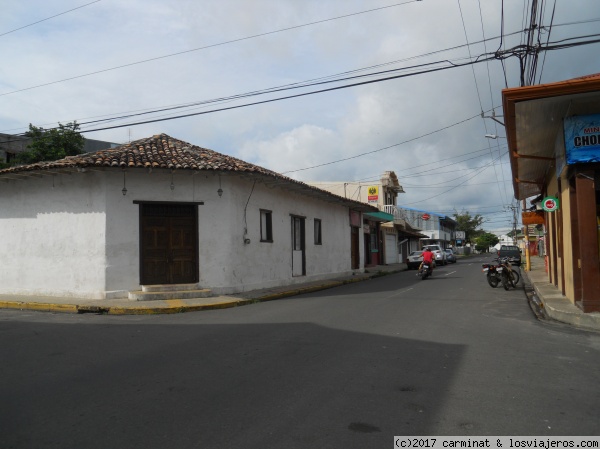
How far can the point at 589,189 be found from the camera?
1036 cm

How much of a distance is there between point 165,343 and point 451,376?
465 centimetres

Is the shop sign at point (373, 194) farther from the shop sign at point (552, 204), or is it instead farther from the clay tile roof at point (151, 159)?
the shop sign at point (552, 204)

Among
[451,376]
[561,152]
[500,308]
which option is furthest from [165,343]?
[561,152]

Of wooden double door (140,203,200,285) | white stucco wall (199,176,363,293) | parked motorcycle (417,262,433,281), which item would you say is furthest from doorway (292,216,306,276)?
wooden double door (140,203,200,285)

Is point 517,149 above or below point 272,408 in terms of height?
above

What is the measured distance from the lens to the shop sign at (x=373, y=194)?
1748 inches

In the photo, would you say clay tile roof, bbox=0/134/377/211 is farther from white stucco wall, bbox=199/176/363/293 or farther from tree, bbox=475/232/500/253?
tree, bbox=475/232/500/253

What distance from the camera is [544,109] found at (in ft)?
33.9

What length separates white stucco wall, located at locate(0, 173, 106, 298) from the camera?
48.9 ft

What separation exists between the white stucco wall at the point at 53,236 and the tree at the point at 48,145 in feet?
38.4

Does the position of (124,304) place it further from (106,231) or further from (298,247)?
(298,247)

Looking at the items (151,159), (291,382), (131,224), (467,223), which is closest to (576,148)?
(291,382)

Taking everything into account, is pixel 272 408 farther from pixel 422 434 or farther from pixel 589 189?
pixel 589 189

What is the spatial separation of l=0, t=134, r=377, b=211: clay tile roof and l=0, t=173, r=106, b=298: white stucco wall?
2.89ft
